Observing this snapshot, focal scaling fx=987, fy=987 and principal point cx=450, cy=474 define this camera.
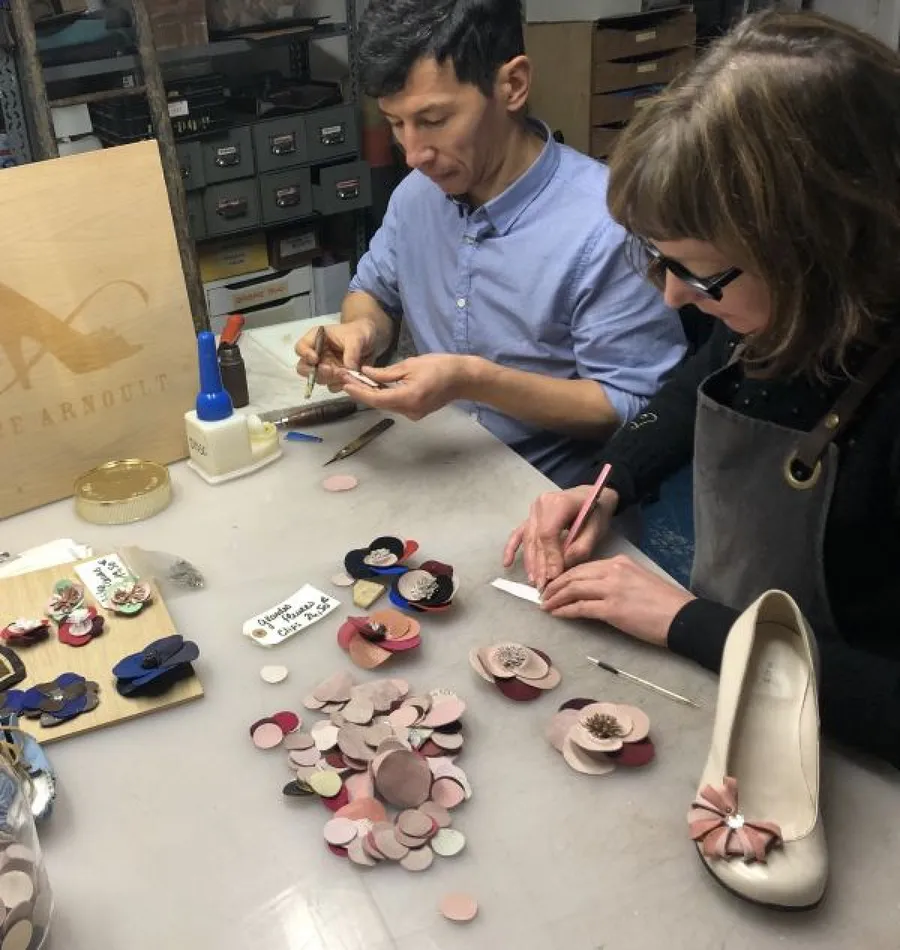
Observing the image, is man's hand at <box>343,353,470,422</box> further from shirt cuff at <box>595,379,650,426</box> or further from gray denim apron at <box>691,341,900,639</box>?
gray denim apron at <box>691,341,900,639</box>

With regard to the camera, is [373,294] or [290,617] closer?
[290,617]

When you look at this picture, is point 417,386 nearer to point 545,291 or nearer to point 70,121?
point 545,291

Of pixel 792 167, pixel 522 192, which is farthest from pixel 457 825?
pixel 522 192

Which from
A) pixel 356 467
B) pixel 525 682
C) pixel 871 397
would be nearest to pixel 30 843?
pixel 525 682

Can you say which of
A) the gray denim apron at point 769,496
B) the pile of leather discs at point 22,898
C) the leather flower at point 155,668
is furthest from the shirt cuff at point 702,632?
the pile of leather discs at point 22,898

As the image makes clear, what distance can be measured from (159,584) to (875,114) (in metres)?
0.81

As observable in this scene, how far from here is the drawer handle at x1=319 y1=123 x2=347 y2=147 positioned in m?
2.86

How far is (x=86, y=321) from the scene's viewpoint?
117 centimetres

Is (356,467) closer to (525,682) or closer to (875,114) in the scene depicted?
(525,682)

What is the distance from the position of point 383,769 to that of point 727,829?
0.27m

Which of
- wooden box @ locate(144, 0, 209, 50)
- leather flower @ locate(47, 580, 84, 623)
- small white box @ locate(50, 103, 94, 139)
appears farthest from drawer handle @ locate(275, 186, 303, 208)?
leather flower @ locate(47, 580, 84, 623)

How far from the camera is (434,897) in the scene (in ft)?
2.35

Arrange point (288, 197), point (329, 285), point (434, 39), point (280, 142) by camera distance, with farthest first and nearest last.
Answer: point (329, 285)
point (288, 197)
point (280, 142)
point (434, 39)

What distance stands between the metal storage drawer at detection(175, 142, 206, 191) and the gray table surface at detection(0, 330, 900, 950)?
192cm
